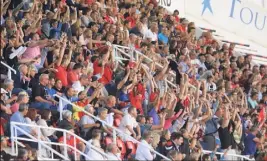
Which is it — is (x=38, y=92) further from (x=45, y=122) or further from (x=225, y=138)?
(x=225, y=138)

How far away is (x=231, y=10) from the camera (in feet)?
107

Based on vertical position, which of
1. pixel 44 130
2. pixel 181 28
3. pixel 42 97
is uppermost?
pixel 181 28

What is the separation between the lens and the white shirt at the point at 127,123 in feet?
69.9

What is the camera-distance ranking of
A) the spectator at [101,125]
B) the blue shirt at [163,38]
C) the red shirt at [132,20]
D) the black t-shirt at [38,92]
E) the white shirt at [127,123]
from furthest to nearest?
the blue shirt at [163,38] < the red shirt at [132,20] < the white shirt at [127,123] < the black t-shirt at [38,92] < the spectator at [101,125]

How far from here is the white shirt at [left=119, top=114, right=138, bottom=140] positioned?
69.9 ft

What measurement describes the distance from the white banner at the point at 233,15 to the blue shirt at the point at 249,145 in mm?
8289

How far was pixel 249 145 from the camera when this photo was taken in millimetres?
23922

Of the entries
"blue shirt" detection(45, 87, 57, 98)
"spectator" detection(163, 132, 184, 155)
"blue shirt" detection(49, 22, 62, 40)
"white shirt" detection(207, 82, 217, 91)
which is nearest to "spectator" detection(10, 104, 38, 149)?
"blue shirt" detection(45, 87, 57, 98)

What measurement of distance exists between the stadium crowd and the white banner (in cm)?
275

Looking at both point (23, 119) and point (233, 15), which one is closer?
point (23, 119)

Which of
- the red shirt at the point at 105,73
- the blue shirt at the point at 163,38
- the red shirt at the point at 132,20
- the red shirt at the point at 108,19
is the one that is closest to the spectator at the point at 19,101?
the red shirt at the point at 105,73

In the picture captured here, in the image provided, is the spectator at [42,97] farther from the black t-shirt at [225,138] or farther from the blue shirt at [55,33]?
the black t-shirt at [225,138]

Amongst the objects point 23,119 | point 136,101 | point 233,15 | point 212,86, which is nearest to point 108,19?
point 212,86

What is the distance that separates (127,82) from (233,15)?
9.86 meters
